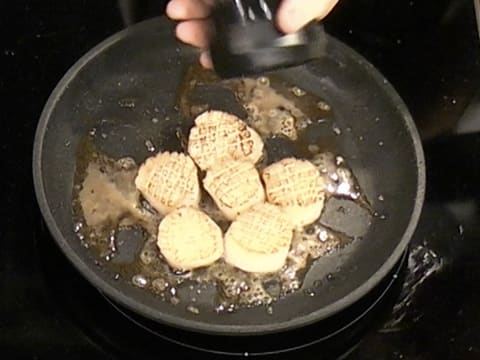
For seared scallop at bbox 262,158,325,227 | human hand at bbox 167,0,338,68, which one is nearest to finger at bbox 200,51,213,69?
human hand at bbox 167,0,338,68

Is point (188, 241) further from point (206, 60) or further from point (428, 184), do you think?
point (428, 184)

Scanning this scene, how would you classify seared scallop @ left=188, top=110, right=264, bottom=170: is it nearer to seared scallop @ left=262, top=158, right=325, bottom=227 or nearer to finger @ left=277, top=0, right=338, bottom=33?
seared scallop @ left=262, top=158, right=325, bottom=227

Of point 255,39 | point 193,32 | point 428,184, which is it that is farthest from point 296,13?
point 428,184

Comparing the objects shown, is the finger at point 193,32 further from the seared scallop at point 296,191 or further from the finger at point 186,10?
the seared scallop at point 296,191

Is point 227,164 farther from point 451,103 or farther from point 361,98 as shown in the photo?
point 451,103

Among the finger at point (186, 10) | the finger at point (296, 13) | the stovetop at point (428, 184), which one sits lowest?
the stovetop at point (428, 184)

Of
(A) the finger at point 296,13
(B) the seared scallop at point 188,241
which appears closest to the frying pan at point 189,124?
(B) the seared scallop at point 188,241
